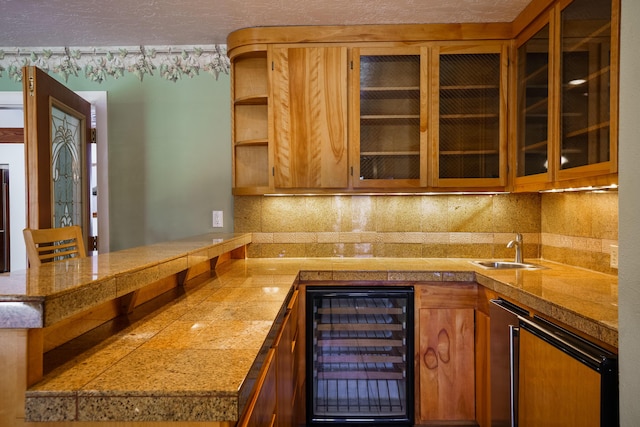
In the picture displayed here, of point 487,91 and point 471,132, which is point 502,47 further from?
point 471,132

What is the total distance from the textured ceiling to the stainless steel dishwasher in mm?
1668

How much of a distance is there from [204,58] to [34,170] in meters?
1.34

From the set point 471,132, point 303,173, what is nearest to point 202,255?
point 303,173

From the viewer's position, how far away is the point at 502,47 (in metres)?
2.62

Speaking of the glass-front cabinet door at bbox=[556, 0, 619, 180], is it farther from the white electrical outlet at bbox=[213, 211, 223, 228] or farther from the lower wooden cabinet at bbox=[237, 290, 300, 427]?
the white electrical outlet at bbox=[213, 211, 223, 228]

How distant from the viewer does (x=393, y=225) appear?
2963mm

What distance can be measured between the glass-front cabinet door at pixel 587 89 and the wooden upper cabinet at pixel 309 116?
1.19 meters

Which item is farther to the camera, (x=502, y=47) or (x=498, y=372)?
(x=502, y=47)

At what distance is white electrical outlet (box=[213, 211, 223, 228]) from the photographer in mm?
3088

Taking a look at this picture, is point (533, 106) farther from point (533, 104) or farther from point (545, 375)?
point (545, 375)

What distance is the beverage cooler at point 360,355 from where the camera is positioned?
236 cm

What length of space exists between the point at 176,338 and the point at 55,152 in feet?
7.21

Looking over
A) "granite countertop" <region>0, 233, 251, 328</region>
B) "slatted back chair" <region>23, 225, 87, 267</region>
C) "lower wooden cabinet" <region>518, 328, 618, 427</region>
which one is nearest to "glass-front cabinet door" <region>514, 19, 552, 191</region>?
"lower wooden cabinet" <region>518, 328, 618, 427</region>

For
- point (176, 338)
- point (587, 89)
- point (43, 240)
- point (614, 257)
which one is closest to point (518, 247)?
point (614, 257)
